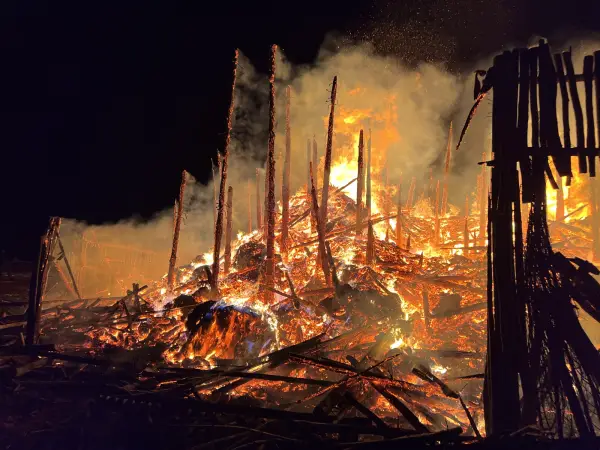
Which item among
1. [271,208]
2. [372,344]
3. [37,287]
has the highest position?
[271,208]

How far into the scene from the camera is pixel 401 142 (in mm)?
37188

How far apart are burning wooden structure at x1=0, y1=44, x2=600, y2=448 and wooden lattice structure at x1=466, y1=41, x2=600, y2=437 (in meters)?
0.02

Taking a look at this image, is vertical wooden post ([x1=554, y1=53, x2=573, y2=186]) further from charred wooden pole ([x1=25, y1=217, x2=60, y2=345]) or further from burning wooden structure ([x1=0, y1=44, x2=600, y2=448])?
charred wooden pole ([x1=25, y1=217, x2=60, y2=345])

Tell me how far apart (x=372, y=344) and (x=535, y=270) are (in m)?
5.73

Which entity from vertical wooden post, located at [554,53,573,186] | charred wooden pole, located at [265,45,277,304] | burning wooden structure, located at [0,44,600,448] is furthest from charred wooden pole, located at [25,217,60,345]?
vertical wooden post, located at [554,53,573,186]

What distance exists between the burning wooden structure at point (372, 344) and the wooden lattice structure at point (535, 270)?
0.02 meters

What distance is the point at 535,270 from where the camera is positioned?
4480 mm

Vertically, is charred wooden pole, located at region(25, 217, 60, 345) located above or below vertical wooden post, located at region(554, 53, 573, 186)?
below

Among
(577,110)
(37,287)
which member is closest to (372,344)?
(577,110)

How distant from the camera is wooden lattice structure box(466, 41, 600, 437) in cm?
429

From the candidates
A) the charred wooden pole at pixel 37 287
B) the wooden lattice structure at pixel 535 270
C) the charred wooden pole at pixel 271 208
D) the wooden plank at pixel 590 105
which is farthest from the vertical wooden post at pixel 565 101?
the charred wooden pole at pixel 271 208

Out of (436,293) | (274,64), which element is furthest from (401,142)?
(436,293)

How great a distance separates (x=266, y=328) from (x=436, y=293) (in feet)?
20.5

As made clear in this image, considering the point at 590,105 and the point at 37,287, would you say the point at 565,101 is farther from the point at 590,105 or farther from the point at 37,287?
the point at 37,287
